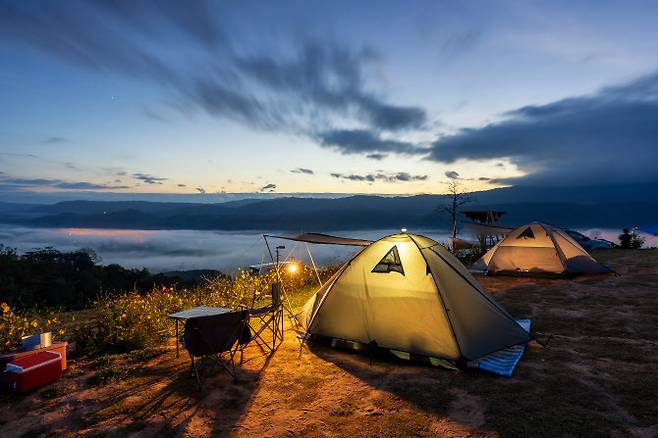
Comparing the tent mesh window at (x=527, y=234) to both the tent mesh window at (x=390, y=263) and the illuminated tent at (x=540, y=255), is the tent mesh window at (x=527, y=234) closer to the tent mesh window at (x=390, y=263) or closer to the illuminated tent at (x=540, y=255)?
the illuminated tent at (x=540, y=255)

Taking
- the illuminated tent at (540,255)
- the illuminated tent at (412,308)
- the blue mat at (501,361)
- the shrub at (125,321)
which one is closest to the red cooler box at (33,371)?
the shrub at (125,321)

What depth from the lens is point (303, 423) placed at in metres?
4.39

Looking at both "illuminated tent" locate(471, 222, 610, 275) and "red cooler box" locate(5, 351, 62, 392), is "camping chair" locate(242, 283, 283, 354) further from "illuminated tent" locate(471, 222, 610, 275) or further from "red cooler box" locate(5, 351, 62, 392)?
"illuminated tent" locate(471, 222, 610, 275)

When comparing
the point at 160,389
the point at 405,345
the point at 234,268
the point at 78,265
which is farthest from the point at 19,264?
the point at 405,345

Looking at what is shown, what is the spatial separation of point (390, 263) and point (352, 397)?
2538mm

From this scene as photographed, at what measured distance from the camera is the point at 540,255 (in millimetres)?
13281

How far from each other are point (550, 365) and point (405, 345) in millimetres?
2264

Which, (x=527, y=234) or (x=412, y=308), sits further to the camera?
(x=527, y=234)

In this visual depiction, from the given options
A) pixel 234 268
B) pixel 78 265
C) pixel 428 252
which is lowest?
pixel 78 265

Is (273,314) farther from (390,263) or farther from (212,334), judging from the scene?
(390,263)

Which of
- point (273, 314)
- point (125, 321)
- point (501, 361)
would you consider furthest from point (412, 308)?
point (125, 321)

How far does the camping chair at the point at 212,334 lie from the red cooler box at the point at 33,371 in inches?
77.4

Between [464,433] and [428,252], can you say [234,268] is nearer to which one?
[428,252]

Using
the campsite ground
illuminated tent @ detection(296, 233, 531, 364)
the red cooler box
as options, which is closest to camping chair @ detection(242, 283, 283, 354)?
the campsite ground
